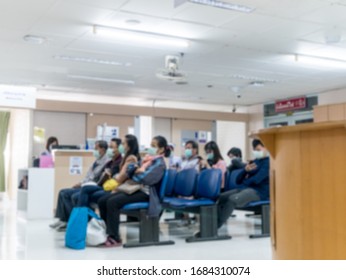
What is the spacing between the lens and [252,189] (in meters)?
5.05

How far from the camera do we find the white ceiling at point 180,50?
16.6 ft

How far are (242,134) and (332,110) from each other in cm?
940

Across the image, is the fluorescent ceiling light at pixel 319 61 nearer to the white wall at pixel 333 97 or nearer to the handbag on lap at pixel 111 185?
the white wall at pixel 333 97

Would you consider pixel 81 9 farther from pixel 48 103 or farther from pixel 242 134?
pixel 242 134

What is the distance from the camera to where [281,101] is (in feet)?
38.0

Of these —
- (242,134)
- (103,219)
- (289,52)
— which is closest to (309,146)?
(103,219)

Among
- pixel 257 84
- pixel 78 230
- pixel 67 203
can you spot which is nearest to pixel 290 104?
pixel 257 84

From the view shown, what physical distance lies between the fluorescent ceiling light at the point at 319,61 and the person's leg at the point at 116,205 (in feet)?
13.4

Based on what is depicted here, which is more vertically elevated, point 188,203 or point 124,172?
point 124,172

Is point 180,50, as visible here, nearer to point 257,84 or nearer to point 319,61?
point 319,61

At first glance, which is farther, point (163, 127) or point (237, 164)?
point (163, 127)

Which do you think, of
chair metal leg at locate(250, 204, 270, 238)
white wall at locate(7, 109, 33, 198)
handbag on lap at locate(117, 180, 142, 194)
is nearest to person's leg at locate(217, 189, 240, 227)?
chair metal leg at locate(250, 204, 270, 238)

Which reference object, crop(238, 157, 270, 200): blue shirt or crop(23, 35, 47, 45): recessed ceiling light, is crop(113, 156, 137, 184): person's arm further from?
crop(23, 35, 47, 45): recessed ceiling light

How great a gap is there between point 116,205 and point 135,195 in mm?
235
